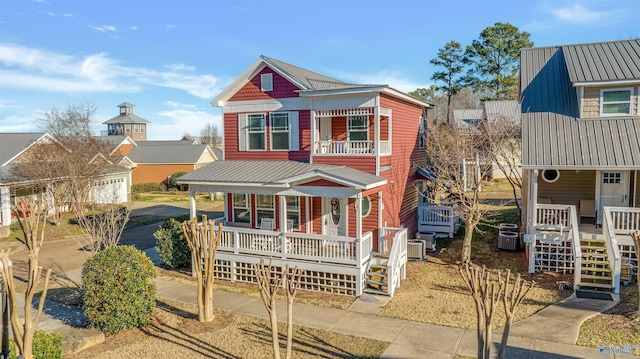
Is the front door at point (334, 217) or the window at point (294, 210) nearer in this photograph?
the front door at point (334, 217)

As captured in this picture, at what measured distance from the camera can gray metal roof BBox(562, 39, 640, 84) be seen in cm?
1498

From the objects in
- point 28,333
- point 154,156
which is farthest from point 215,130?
point 28,333

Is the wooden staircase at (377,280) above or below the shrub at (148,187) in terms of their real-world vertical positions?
below

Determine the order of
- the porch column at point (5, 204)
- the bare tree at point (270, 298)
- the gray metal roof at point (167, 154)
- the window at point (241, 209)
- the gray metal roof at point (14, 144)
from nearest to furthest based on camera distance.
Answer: the bare tree at point (270, 298) < the window at point (241, 209) < the porch column at point (5, 204) < the gray metal roof at point (14, 144) < the gray metal roof at point (167, 154)

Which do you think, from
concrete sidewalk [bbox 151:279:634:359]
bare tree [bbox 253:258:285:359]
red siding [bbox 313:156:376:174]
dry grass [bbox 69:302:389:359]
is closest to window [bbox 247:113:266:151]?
red siding [bbox 313:156:376:174]

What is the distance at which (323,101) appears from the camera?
49.9ft

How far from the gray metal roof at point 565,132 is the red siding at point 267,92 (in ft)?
27.7

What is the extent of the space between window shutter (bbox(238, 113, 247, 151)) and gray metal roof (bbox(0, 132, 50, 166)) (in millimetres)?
17607

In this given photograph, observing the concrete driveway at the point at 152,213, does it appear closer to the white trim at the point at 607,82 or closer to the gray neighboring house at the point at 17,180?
the gray neighboring house at the point at 17,180

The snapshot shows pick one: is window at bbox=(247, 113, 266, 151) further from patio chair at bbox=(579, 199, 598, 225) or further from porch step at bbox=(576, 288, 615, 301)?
patio chair at bbox=(579, 199, 598, 225)

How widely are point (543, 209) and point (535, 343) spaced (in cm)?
662

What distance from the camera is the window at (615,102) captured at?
15.0 meters

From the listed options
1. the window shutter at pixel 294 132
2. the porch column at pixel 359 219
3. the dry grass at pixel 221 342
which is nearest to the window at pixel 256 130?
the window shutter at pixel 294 132

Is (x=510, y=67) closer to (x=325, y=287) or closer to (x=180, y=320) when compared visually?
(x=325, y=287)
